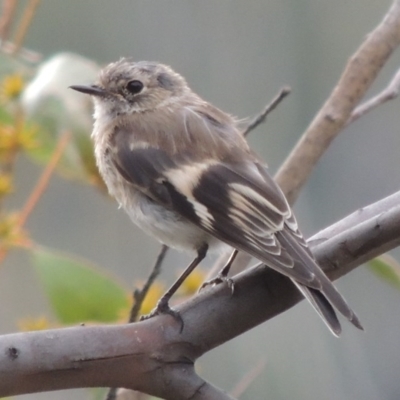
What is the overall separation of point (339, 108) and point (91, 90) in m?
0.55

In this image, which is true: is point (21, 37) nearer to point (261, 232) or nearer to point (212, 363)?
point (261, 232)

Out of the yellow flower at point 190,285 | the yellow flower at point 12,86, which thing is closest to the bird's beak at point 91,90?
the yellow flower at point 12,86

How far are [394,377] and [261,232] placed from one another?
4.54 feet

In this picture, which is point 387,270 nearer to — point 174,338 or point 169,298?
point 169,298

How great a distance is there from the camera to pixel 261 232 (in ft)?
4.34

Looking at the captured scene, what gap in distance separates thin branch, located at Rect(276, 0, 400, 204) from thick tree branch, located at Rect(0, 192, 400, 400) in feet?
1.30

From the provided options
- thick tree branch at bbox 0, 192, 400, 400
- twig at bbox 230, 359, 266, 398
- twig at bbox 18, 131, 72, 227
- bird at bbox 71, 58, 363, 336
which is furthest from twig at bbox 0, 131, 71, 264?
twig at bbox 230, 359, 266, 398

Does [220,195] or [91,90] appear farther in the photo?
[91,90]

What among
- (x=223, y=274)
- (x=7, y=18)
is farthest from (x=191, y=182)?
(x=7, y=18)

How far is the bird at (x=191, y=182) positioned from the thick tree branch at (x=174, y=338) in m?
0.04

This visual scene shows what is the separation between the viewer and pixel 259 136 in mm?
3131

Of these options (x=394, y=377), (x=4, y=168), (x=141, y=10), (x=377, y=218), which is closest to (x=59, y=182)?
(x=141, y=10)

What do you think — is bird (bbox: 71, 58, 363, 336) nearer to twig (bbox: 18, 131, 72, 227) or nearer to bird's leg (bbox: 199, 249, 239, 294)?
bird's leg (bbox: 199, 249, 239, 294)

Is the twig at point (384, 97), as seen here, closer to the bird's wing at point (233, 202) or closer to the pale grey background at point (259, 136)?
the bird's wing at point (233, 202)
